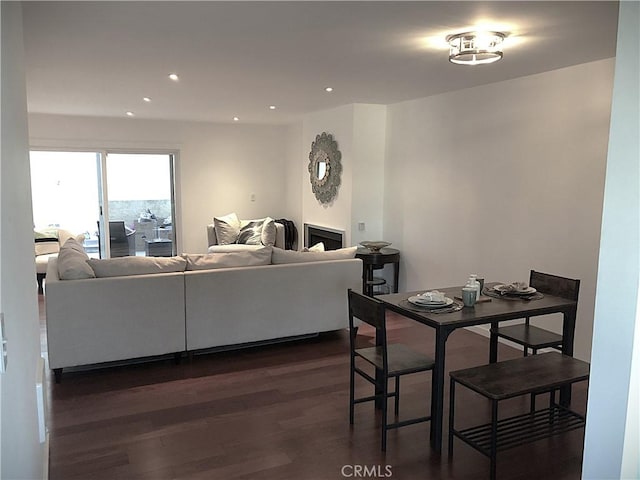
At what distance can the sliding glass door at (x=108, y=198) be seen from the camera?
7.73m

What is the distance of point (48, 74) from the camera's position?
4367 millimetres

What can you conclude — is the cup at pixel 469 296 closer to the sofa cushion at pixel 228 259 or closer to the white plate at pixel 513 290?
the white plate at pixel 513 290

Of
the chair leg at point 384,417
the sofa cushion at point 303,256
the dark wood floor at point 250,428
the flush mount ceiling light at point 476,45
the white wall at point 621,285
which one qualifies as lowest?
the dark wood floor at point 250,428

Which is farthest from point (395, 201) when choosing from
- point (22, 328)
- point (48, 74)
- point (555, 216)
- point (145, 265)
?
point (22, 328)

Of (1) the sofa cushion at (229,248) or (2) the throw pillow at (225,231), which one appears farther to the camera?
(2) the throw pillow at (225,231)

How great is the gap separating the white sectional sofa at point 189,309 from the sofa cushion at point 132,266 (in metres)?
0.06

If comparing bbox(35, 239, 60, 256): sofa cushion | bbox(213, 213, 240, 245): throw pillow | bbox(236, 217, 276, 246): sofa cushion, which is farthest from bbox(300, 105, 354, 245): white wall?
bbox(35, 239, 60, 256): sofa cushion

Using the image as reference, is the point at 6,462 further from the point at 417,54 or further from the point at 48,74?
the point at 48,74

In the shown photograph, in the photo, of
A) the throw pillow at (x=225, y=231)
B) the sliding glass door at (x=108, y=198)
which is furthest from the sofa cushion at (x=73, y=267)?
the sliding glass door at (x=108, y=198)

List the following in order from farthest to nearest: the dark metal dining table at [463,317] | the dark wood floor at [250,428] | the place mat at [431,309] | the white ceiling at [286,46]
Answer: the place mat at [431,309], the dark metal dining table at [463,317], the dark wood floor at [250,428], the white ceiling at [286,46]

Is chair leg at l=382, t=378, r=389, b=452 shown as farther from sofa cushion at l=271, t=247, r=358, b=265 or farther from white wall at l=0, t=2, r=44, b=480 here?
sofa cushion at l=271, t=247, r=358, b=265

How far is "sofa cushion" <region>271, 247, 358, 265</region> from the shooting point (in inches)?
179

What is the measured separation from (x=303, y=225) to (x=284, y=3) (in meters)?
5.33

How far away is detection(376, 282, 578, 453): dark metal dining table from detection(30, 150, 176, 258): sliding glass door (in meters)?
5.90
